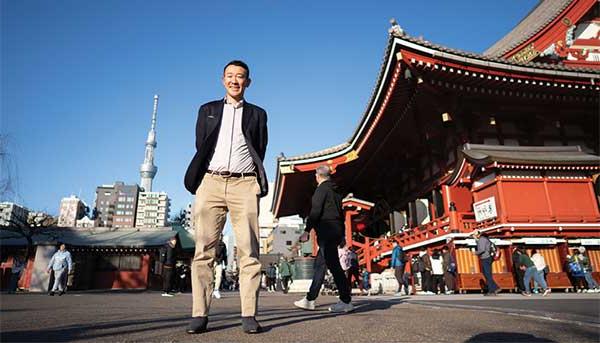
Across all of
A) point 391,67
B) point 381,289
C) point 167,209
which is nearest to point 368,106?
point 391,67

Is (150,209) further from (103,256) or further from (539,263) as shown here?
(539,263)

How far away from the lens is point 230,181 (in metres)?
2.75

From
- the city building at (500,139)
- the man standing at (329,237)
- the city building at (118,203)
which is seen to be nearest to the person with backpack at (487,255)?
the city building at (500,139)

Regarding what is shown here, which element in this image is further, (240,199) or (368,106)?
(368,106)

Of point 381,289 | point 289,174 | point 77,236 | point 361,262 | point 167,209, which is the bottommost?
point 381,289

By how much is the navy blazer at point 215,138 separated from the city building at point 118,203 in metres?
125

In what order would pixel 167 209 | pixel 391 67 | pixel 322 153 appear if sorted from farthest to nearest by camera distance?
pixel 167 209 < pixel 322 153 < pixel 391 67

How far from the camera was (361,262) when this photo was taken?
15336 mm

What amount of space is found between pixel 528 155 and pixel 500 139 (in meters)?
1.37

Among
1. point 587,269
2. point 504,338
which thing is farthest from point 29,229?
point 587,269

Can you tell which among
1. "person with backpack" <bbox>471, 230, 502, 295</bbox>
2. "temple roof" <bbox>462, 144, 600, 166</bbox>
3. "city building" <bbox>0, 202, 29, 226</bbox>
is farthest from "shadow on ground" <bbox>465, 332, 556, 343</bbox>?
"city building" <bbox>0, 202, 29, 226</bbox>

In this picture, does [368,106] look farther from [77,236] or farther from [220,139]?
[77,236]

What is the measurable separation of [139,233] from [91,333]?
26625 millimetres

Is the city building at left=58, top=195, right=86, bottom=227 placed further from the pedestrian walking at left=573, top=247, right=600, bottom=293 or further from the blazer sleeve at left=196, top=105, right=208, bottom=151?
the blazer sleeve at left=196, top=105, right=208, bottom=151
